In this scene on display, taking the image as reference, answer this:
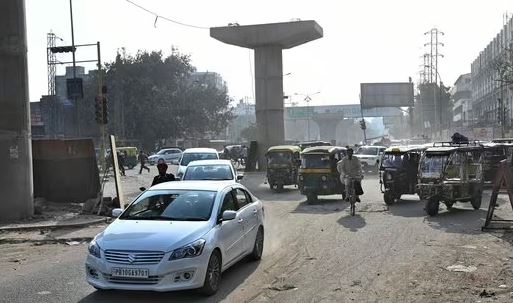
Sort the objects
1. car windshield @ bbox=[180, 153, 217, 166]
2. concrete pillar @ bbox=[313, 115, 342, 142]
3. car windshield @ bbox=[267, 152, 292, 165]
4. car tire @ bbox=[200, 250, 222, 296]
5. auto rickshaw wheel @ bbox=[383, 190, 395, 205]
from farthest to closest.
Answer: concrete pillar @ bbox=[313, 115, 342, 142] < car windshield @ bbox=[267, 152, 292, 165] < car windshield @ bbox=[180, 153, 217, 166] < auto rickshaw wheel @ bbox=[383, 190, 395, 205] < car tire @ bbox=[200, 250, 222, 296]

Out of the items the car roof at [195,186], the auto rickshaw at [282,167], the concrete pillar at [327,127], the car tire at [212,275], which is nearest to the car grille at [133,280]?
the car tire at [212,275]

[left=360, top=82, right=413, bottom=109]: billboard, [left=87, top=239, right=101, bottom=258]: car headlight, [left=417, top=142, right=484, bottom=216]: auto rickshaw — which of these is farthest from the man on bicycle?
[left=360, top=82, right=413, bottom=109]: billboard

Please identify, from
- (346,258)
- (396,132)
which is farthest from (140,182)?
(396,132)

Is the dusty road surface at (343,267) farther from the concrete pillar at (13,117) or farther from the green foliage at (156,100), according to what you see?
the green foliage at (156,100)

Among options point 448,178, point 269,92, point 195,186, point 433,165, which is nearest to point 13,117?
point 195,186

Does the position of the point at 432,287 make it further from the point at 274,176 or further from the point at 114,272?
the point at 274,176

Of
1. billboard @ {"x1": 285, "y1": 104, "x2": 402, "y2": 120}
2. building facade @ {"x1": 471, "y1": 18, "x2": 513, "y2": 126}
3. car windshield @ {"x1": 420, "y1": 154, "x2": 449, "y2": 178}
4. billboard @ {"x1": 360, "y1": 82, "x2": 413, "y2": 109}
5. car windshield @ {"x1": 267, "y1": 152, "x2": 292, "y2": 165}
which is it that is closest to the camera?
car windshield @ {"x1": 420, "y1": 154, "x2": 449, "y2": 178}

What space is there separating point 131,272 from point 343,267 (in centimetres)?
357

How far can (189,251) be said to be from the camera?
7246 millimetres

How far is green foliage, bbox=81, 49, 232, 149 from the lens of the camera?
69688 millimetres

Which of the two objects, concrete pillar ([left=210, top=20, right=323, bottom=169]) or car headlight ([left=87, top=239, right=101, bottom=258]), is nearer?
car headlight ([left=87, top=239, right=101, bottom=258])

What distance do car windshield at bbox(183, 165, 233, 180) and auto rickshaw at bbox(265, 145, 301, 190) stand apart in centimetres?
707

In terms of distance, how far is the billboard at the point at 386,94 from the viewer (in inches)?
2670

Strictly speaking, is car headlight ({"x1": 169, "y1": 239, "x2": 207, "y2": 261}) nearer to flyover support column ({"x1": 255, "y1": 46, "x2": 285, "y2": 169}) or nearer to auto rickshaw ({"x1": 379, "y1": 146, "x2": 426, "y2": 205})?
auto rickshaw ({"x1": 379, "y1": 146, "x2": 426, "y2": 205})
